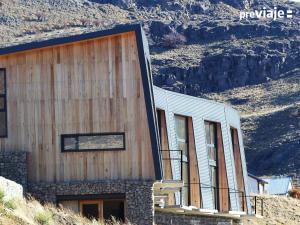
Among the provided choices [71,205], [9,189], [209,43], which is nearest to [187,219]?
[71,205]

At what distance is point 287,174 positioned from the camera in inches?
3792

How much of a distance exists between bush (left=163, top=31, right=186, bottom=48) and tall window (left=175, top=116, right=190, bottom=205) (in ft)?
360

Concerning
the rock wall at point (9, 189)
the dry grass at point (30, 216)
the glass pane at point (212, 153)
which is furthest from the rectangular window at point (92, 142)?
the glass pane at point (212, 153)

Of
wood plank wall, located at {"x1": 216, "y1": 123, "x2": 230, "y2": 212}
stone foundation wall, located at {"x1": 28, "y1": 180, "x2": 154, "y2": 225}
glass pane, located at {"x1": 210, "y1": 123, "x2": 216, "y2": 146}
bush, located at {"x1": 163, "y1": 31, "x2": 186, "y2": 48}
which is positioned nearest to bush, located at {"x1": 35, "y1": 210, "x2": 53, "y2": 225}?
stone foundation wall, located at {"x1": 28, "y1": 180, "x2": 154, "y2": 225}

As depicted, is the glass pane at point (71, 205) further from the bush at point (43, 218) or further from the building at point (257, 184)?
the building at point (257, 184)

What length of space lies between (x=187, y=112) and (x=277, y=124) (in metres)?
72.7

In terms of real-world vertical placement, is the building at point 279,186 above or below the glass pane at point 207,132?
above

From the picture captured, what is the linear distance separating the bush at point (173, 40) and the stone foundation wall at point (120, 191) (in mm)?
117434

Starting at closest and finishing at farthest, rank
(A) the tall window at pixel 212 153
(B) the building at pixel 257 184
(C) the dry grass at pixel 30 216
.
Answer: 1. (C) the dry grass at pixel 30 216
2. (A) the tall window at pixel 212 153
3. (B) the building at pixel 257 184

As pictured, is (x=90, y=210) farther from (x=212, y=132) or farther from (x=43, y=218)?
(x=212, y=132)

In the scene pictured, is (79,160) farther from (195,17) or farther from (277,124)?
(195,17)

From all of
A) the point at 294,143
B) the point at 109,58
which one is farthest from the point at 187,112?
the point at 294,143

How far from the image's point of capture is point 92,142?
32625 mm

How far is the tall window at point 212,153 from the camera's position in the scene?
41562mm
